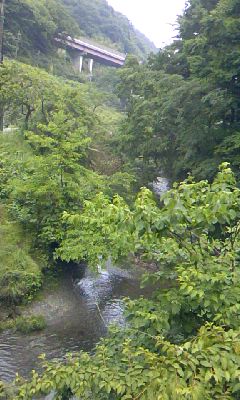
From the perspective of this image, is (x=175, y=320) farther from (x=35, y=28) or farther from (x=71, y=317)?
(x=35, y=28)

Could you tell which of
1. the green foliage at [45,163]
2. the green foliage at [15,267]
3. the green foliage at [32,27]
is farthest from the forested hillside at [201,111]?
the green foliage at [32,27]

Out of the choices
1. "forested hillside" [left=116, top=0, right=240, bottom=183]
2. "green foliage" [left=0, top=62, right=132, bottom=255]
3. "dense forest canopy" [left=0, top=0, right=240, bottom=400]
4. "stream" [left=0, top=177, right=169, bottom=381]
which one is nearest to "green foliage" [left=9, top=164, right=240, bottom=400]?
"dense forest canopy" [left=0, top=0, right=240, bottom=400]

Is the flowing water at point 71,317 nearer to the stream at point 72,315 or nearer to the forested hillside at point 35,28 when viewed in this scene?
the stream at point 72,315

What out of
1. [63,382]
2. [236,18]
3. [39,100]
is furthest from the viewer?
[39,100]

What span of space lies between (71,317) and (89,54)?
4680cm

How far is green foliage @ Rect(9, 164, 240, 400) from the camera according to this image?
304 cm

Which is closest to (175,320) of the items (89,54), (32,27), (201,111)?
(201,111)

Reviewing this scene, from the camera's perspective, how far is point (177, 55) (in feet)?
67.0

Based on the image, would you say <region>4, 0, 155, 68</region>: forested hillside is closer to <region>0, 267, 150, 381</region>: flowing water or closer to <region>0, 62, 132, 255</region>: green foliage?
<region>0, 62, 132, 255</region>: green foliage

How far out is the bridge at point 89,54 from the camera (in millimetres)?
50312

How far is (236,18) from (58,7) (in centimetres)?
3431

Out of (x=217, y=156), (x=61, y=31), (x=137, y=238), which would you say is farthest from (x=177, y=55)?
(x=61, y=31)

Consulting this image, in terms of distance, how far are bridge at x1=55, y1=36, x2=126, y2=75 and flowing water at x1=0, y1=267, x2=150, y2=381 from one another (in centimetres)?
3872

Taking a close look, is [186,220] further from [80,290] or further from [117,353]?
[80,290]
